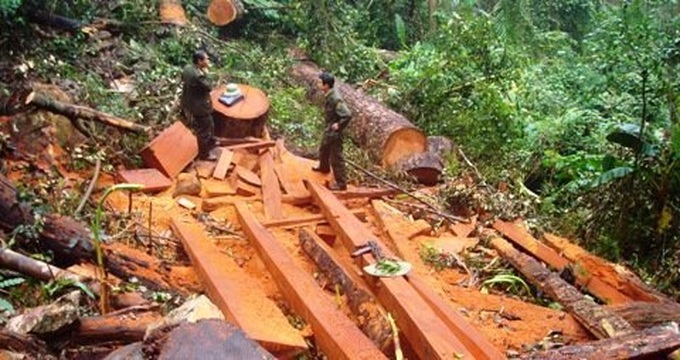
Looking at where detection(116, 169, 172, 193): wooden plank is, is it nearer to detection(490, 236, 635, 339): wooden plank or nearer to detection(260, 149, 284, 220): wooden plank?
detection(260, 149, 284, 220): wooden plank

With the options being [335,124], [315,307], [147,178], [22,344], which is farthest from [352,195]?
[22,344]

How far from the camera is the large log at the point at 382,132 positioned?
30.5 feet

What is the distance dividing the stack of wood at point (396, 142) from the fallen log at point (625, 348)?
4.57 metres

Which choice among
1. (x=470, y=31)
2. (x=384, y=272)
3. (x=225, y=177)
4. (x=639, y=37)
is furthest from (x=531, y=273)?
(x=470, y=31)

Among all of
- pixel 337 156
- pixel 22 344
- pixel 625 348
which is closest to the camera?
pixel 22 344

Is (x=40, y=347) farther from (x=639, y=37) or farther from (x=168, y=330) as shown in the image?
(x=639, y=37)

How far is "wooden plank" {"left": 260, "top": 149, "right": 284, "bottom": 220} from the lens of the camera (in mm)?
7225

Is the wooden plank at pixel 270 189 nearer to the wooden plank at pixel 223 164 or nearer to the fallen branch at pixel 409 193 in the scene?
the wooden plank at pixel 223 164

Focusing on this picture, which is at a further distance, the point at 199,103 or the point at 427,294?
the point at 199,103

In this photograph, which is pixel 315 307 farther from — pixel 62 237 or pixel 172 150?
pixel 172 150

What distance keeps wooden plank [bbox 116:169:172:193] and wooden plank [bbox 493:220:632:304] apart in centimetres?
396

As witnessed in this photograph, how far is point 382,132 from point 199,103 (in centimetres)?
271

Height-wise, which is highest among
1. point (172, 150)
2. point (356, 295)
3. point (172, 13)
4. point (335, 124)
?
point (172, 13)

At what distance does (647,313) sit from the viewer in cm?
533
